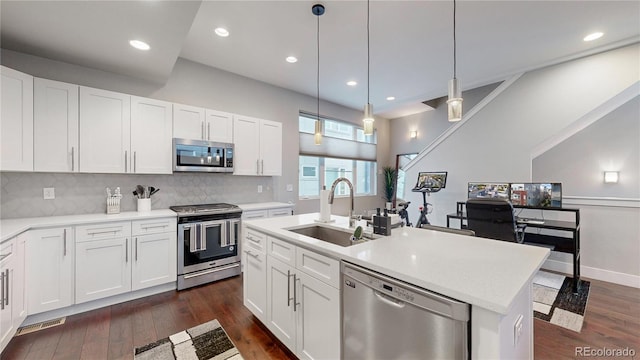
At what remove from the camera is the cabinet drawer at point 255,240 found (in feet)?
7.08

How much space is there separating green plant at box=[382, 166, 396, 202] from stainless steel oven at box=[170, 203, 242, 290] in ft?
14.2

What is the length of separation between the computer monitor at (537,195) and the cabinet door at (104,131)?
5.09 metres

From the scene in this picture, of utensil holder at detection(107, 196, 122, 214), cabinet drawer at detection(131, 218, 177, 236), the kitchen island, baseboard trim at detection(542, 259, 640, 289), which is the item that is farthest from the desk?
utensil holder at detection(107, 196, 122, 214)

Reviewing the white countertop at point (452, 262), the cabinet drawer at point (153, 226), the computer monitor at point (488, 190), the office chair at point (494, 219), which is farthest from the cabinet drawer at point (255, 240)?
the computer monitor at point (488, 190)

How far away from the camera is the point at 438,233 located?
1.97 meters

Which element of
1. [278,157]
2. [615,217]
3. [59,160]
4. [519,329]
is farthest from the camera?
[278,157]

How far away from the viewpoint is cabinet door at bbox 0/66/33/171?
2.15 metres

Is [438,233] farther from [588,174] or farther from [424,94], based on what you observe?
[424,94]

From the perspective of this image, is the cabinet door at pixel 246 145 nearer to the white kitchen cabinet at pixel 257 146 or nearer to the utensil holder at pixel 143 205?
the white kitchen cabinet at pixel 257 146

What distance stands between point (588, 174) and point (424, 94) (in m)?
2.73

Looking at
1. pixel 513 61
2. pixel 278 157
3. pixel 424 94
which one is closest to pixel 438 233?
pixel 278 157

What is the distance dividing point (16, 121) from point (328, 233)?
2.95 meters

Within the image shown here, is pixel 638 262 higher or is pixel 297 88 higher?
pixel 297 88

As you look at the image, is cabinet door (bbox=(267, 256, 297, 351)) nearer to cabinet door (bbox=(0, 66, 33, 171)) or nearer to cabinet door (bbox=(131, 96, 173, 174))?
cabinet door (bbox=(131, 96, 173, 174))
